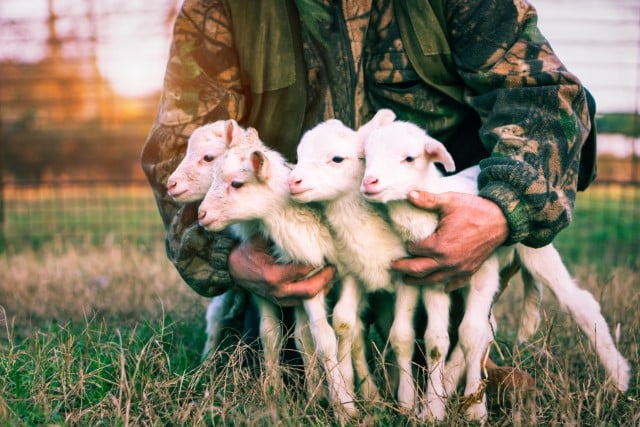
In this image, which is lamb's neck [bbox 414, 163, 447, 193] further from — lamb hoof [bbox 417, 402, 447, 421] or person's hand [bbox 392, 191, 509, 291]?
lamb hoof [bbox 417, 402, 447, 421]

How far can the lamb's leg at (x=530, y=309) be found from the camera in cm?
335

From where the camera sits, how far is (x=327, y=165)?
8.87 feet

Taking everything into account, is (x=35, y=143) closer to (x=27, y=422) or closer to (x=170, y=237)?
(x=170, y=237)

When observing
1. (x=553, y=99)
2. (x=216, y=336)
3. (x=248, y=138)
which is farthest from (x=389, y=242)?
(x=216, y=336)

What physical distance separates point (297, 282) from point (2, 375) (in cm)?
123

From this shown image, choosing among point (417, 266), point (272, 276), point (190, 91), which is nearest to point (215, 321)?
point (272, 276)

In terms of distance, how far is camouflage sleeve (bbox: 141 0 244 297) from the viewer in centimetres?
338

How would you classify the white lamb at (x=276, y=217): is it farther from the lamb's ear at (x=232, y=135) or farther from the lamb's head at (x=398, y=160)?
the lamb's head at (x=398, y=160)

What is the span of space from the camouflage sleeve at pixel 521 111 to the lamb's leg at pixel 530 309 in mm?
531

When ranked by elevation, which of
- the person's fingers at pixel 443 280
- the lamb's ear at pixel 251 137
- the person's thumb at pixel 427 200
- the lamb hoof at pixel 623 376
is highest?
the lamb's ear at pixel 251 137

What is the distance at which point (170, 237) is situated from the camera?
3.29 meters

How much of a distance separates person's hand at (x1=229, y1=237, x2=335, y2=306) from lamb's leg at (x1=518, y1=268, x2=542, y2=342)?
3.32 feet

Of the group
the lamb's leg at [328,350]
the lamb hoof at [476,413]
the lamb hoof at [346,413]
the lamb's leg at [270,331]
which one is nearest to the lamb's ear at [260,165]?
the lamb's leg at [328,350]

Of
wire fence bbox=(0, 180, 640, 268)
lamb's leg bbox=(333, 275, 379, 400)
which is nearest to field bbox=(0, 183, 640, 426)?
lamb's leg bbox=(333, 275, 379, 400)
